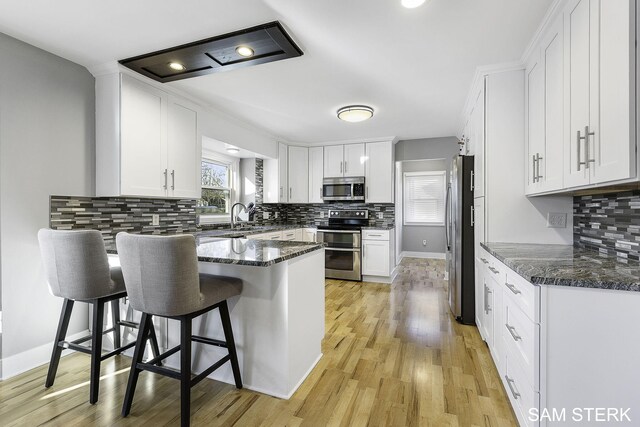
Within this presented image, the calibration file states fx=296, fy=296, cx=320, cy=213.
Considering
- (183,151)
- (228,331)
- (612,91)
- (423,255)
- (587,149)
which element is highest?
(183,151)

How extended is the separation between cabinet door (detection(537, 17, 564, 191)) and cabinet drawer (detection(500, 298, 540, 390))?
777mm

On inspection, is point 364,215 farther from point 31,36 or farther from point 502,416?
point 31,36

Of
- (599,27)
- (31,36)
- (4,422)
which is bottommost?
(4,422)

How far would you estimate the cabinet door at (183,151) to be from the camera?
291cm

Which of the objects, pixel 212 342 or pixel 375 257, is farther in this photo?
pixel 375 257

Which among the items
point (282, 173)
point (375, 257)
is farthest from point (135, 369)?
point (282, 173)

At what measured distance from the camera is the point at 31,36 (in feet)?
6.71

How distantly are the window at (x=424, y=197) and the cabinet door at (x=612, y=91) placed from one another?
18.7 feet

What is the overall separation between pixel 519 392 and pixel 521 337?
30 cm

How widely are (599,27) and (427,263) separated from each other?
17.7 ft

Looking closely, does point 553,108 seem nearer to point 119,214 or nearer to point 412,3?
point 412,3

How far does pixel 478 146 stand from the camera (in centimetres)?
270

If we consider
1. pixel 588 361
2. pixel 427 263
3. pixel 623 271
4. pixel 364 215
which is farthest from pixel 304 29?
pixel 427 263

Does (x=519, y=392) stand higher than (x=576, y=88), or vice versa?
(x=576, y=88)
